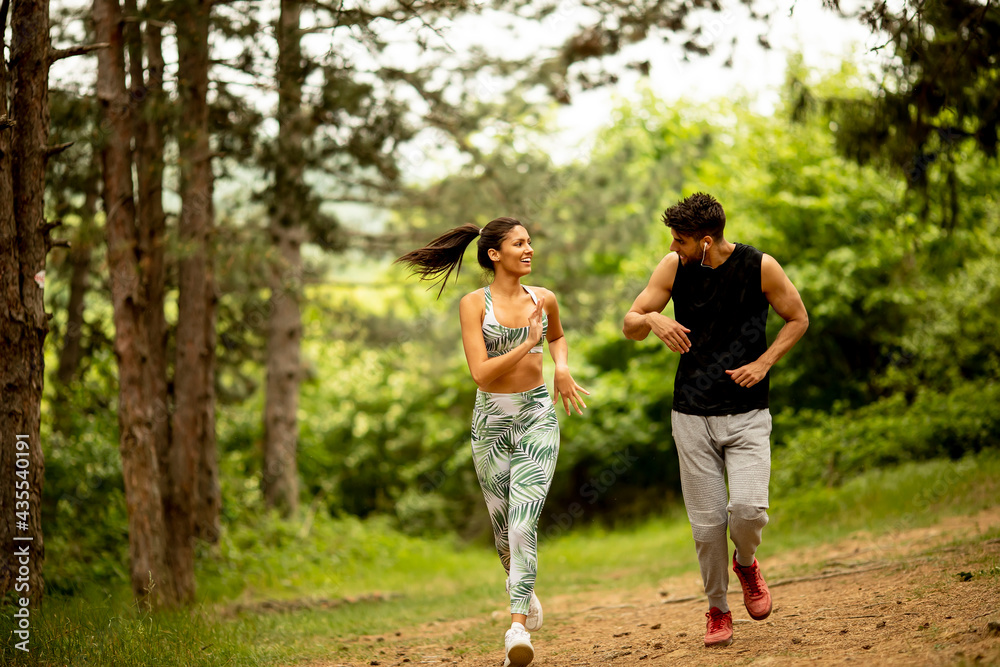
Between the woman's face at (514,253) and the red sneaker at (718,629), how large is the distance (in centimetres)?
226

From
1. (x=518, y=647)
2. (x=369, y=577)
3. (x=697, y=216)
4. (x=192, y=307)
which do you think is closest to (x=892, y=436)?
(x=369, y=577)

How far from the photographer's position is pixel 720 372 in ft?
16.3

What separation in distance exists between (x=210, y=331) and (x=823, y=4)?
7252mm

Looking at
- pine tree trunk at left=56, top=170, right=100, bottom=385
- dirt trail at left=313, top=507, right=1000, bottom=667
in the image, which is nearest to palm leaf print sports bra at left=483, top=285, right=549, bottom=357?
dirt trail at left=313, top=507, right=1000, bottom=667

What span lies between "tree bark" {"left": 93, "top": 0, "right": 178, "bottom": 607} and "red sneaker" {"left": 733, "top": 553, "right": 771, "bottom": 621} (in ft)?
17.6

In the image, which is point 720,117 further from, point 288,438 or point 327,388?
point 288,438

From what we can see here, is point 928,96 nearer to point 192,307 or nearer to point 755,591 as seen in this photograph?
point 755,591

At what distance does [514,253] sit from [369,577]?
8601mm

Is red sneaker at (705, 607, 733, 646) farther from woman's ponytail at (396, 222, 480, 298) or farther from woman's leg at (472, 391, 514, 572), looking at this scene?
woman's ponytail at (396, 222, 480, 298)

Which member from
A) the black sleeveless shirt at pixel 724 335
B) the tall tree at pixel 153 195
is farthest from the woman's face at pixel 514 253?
the tall tree at pixel 153 195

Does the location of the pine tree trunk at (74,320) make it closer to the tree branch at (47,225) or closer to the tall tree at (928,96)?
the tree branch at (47,225)

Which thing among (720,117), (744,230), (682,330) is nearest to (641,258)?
(744,230)

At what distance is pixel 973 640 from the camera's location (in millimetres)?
4012

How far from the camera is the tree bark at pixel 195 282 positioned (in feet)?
31.1
